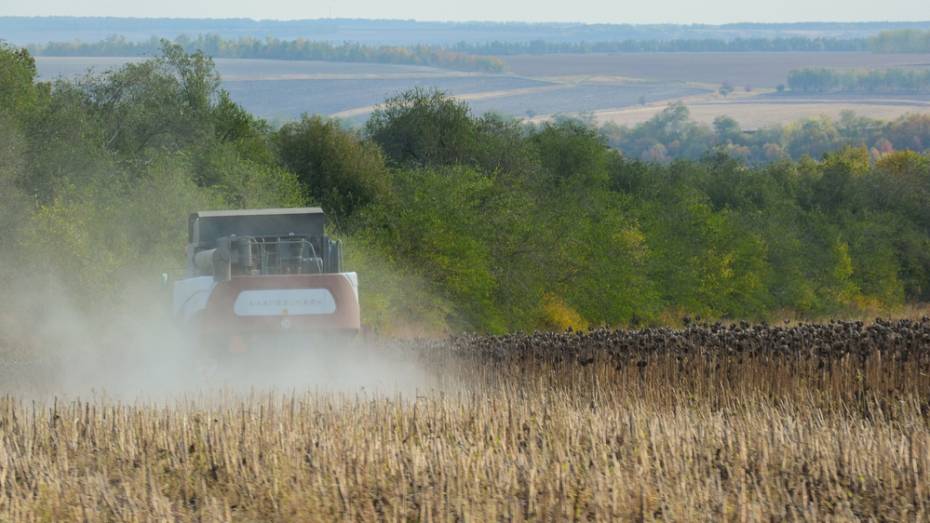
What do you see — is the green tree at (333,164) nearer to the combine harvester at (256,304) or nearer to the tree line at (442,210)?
the tree line at (442,210)

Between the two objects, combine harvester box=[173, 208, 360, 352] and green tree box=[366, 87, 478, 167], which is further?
green tree box=[366, 87, 478, 167]

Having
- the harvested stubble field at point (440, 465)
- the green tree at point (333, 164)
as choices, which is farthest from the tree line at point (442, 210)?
the harvested stubble field at point (440, 465)

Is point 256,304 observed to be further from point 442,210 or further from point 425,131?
point 425,131

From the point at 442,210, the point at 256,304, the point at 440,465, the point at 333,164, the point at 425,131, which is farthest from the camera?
the point at 425,131

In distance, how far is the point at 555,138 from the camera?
9725cm

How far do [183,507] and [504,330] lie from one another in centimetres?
5100

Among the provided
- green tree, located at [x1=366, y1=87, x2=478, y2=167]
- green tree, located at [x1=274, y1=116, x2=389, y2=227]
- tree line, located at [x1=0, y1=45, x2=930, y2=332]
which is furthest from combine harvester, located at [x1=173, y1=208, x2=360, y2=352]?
green tree, located at [x1=366, y1=87, x2=478, y2=167]

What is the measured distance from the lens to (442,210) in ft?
208

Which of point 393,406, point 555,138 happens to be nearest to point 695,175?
point 555,138

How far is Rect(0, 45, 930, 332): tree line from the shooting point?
5444cm

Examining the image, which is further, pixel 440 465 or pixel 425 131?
pixel 425 131

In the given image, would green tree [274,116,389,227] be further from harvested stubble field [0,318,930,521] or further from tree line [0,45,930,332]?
harvested stubble field [0,318,930,521]

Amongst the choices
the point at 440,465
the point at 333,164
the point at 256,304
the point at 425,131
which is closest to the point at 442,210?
the point at 333,164

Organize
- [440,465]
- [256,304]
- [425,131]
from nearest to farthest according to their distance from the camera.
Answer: [440,465], [256,304], [425,131]
